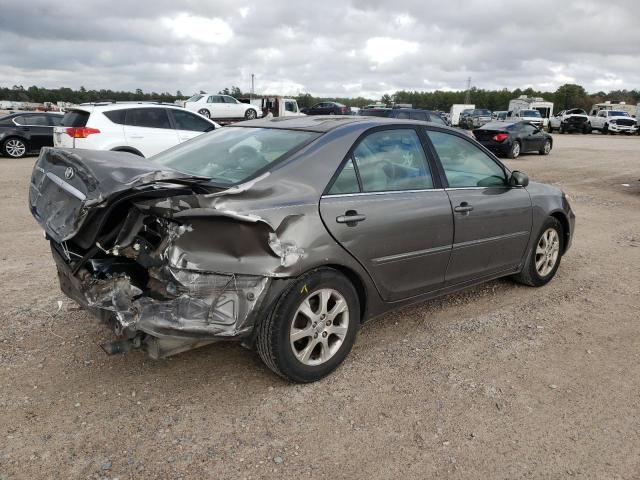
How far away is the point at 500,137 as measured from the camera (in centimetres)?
1830

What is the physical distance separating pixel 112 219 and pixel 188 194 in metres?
0.45

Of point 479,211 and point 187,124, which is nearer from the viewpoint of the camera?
point 479,211

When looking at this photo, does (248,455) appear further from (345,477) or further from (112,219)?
(112,219)

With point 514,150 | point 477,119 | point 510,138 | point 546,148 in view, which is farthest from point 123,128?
point 477,119

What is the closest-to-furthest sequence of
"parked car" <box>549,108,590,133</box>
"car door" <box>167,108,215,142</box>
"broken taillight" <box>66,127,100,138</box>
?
1. "broken taillight" <box>66,127,100,138</box>
2. "car door" <box>167,108,215,142</box>
3. "parked car" <box>549,108,590,133</box>

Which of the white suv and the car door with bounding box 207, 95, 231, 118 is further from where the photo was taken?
the car door with bounding box 207, 95, 231, 118

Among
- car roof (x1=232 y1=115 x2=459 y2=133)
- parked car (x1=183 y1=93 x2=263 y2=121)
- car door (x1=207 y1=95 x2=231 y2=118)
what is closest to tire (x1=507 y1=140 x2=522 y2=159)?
car roof (x1=232 y1=115 x2=459 y2=133)

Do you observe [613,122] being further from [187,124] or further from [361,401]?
[361,401]

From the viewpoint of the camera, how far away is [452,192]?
400 centimetres

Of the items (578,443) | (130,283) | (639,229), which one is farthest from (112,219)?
(639,229)

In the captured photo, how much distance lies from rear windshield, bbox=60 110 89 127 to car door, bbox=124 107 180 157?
2.45 feet

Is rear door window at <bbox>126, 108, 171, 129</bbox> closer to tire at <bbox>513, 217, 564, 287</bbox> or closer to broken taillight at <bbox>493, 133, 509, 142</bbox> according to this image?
tire at <bbox>513, 217, 564, 287</bbox>

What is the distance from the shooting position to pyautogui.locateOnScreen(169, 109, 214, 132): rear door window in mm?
11077

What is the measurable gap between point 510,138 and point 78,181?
1763cm
